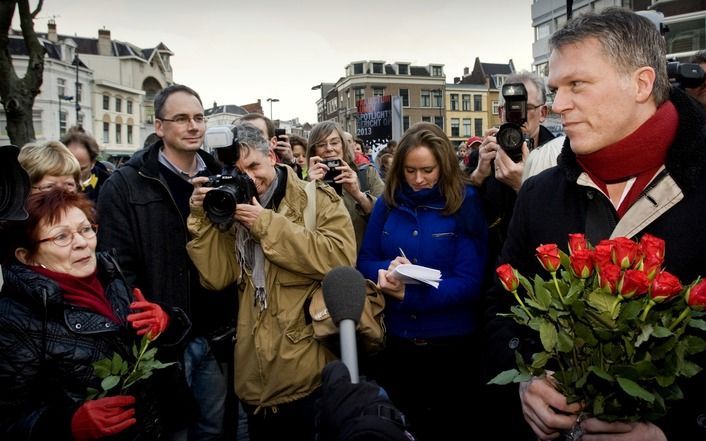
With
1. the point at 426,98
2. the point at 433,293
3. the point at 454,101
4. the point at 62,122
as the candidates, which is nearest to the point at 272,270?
the point at 433,293

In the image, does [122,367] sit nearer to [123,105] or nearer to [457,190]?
[457,190]

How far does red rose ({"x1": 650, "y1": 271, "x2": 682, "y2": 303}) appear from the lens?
113 cm

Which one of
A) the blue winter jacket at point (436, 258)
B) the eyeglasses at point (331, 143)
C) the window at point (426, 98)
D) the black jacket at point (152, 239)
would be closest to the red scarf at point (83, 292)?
the black jacket at point (152, 239)

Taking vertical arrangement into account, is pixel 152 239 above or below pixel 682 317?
above

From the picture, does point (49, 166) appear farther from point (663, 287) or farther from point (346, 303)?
point (663, 287)

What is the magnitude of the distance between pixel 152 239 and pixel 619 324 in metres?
2.55

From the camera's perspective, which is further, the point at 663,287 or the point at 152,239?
the point at 152,239

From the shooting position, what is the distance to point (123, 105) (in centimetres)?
5053

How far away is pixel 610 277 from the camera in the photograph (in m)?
1.17

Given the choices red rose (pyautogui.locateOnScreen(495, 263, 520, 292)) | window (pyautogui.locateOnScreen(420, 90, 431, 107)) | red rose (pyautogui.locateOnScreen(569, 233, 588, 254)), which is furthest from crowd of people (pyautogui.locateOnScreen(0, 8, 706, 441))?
window (pyautogui.locateOnScreen(420, 90, 431, 107))

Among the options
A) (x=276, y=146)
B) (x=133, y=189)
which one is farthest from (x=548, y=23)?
(x=133, y=189)

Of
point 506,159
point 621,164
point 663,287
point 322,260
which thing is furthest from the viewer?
point 506,159

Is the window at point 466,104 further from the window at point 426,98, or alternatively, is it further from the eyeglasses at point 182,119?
the eyeglasses at point 182,119

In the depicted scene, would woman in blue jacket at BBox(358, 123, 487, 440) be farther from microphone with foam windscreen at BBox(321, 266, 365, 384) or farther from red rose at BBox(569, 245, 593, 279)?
red rose at BBox(569, 245, 593, 279)
